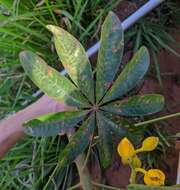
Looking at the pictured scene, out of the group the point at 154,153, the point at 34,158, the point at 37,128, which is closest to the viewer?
the point at 37,128

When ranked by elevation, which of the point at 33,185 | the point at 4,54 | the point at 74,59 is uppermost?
the point at 4,54

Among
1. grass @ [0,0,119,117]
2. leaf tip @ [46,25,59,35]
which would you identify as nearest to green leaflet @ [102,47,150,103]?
leaf tip @ [46,25,59,35]

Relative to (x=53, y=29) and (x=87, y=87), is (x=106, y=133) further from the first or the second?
(x=53, y=29)

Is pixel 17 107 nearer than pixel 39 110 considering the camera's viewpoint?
No

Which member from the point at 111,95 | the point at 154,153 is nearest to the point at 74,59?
the point at 111,95

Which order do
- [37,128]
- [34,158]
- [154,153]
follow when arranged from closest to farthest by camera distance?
[37,128]
[154,153]
[34,158]

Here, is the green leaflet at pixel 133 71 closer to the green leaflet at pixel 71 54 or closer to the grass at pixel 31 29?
the green leaflet at pixel 71 54

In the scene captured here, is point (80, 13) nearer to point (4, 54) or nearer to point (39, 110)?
point (4, 54)
